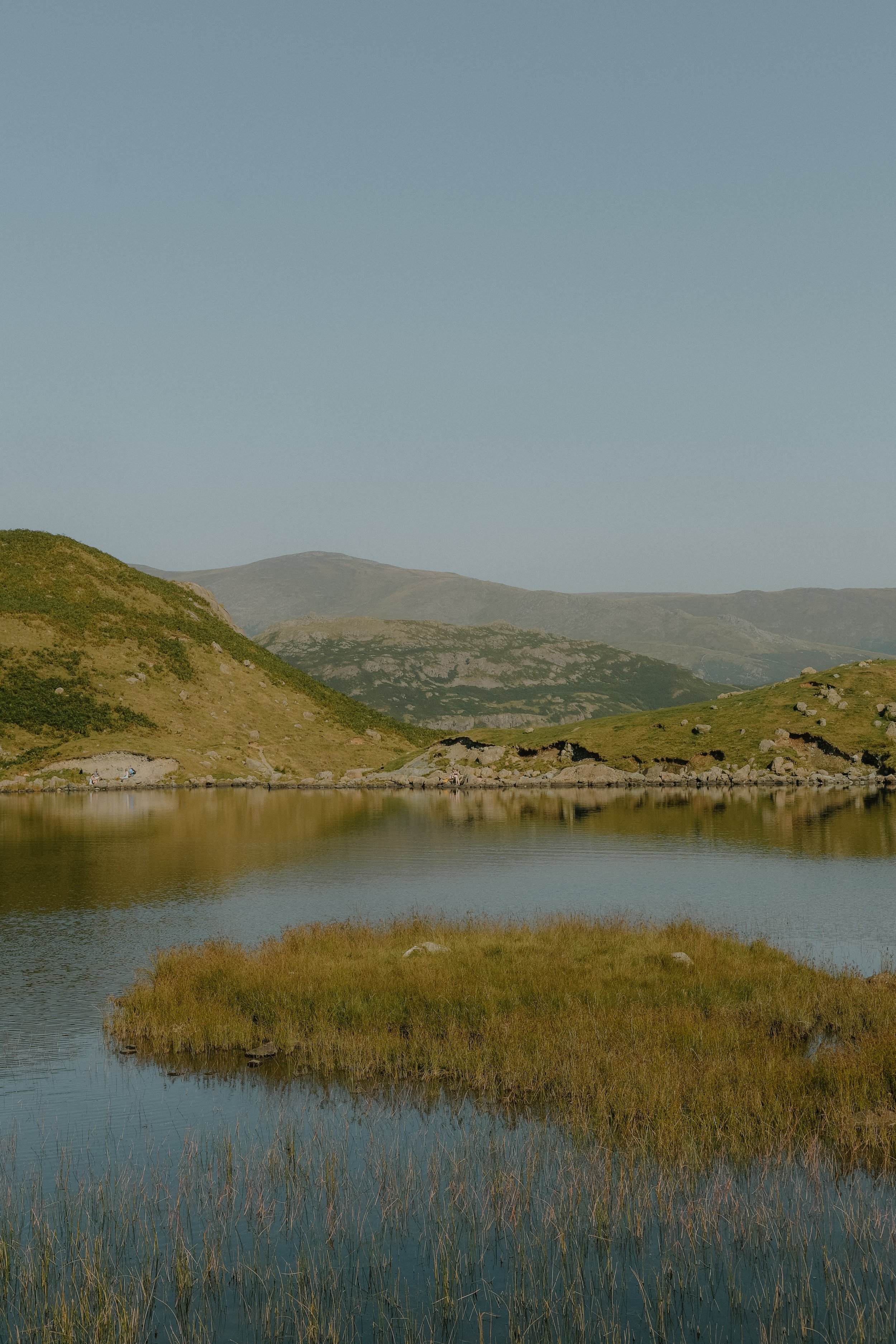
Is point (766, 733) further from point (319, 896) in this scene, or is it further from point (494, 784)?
point (319, 896)

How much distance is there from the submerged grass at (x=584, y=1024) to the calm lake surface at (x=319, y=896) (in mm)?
1568

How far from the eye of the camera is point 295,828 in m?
89.5

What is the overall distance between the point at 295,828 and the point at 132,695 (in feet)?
282

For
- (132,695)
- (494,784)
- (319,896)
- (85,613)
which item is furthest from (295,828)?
(85,613)

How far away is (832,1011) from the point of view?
26.9 meters

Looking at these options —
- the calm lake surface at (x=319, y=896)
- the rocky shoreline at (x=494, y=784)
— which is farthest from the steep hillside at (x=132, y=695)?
the calm lake surface at (x=319, y=896)

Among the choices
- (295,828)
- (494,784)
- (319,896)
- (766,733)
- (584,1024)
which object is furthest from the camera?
(494,784)

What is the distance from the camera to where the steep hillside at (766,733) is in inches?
5394

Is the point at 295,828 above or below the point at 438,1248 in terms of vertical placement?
below

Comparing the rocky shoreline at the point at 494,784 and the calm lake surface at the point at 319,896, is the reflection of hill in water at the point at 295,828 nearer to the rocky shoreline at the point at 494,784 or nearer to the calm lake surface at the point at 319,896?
the calm lake surface at the point at 319,896

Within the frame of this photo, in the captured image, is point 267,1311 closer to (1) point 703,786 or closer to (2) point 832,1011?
(2) point 832,1011

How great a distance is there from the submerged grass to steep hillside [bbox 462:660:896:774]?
352ft

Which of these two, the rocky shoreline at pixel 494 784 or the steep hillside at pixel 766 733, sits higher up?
the steep hillside at pixel 766 733

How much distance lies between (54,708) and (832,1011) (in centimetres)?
14548
